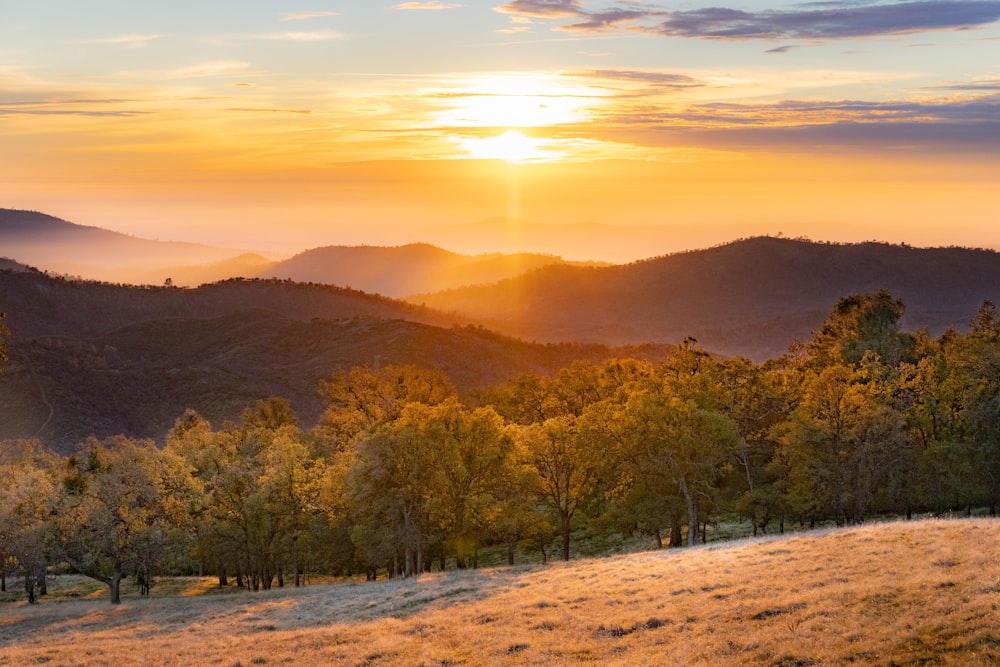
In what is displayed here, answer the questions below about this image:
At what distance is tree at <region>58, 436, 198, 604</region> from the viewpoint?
58.6 metres

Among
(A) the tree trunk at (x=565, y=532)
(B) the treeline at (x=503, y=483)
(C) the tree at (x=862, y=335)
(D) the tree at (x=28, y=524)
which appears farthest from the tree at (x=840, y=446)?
Result: (D) the tree at (x=28, y=524)

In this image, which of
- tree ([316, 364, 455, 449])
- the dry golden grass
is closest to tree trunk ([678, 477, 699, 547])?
the dry golden grass

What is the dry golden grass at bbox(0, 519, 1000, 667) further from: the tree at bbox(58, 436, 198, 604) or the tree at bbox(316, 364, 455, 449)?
the tree at bbox(316, 364, 455, 449)

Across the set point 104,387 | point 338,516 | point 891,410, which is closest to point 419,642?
point 338,516

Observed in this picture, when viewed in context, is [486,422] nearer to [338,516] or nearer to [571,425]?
[571,425]

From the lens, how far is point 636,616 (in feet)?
109

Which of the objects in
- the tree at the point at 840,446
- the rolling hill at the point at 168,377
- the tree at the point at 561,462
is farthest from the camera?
the rolling hill at the point at 168,377

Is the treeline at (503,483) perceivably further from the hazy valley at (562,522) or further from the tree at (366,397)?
the tree at (366,397)

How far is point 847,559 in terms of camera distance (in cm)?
3584

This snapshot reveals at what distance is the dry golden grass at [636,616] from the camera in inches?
1012

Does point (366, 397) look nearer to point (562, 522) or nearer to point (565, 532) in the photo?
point (562, 522)

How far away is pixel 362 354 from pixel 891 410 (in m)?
134

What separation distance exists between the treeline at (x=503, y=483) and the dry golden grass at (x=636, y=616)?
27.7 feet

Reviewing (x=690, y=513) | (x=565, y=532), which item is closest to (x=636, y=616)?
(x=690, y=513)
